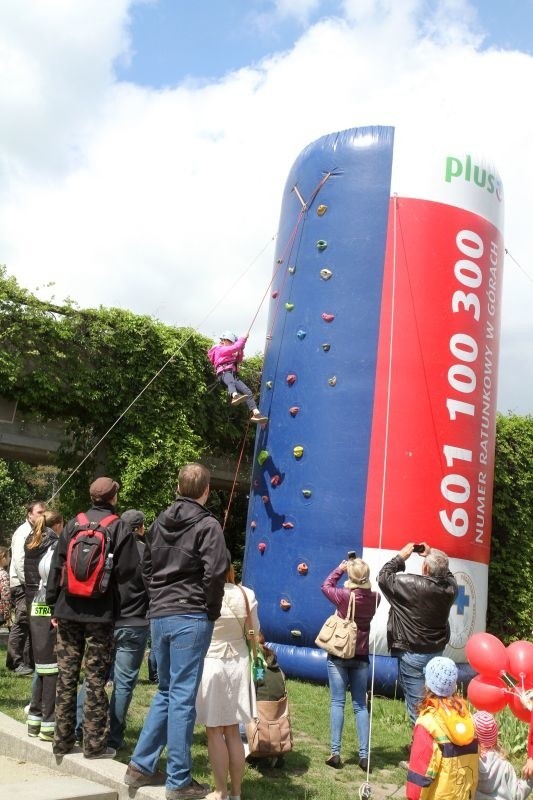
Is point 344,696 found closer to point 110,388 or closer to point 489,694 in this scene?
point 489,694

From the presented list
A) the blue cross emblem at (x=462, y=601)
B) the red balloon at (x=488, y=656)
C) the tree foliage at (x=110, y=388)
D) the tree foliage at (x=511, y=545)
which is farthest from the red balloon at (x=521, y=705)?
the tree foliage at (x=511, y=545)

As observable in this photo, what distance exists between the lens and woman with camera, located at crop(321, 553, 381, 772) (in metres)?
5.25

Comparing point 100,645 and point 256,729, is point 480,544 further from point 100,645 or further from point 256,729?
point 100,645

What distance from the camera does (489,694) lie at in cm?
447

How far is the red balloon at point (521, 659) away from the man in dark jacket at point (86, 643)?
2.26 m

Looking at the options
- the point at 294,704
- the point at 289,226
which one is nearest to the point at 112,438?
the point at 289,226

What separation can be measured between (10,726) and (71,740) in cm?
74

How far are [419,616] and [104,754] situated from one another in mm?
2179

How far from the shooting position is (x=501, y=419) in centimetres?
1346

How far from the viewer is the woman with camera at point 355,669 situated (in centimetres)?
525

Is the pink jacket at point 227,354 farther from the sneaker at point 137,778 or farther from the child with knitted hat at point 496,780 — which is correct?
the child with knitted hat at point 496,780

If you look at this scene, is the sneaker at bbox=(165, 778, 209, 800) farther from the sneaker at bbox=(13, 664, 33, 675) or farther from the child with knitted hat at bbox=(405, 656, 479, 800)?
the sneaker at bbox=(13, 664, 33, 675)

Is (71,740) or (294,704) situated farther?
(294,704)

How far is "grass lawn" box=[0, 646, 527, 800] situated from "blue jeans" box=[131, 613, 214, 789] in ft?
2.37
